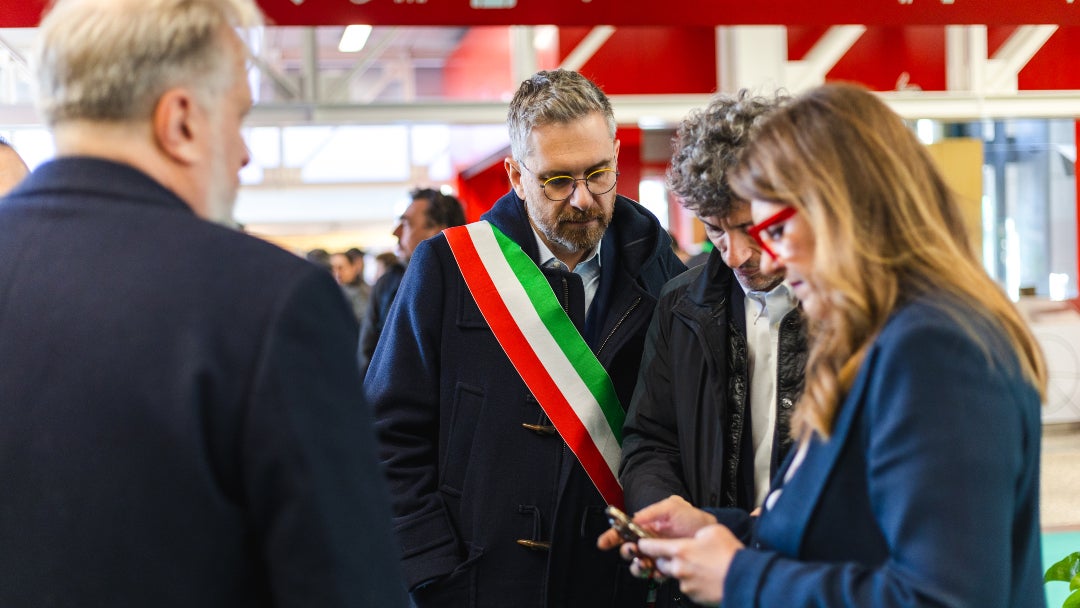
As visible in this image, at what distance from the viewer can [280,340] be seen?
1.13m

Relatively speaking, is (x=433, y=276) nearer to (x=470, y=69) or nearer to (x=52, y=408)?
(x=52, y=408)

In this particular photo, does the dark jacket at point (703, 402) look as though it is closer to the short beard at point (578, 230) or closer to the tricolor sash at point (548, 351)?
the tricolor sash at point (548, 351)

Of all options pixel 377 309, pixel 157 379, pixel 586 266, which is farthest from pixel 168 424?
pixel 377 309

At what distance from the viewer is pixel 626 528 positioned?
65.4 inches

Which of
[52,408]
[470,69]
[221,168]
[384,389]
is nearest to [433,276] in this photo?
[384,389]

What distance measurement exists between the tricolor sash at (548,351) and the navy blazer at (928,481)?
0.89 m

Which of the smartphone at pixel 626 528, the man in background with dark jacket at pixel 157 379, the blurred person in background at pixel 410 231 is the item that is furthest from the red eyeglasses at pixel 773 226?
the blurred person in background at pixel 410 231

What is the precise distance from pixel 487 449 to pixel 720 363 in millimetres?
517

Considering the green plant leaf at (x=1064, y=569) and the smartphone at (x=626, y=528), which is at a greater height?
the smartphone at (x=626, y=528)

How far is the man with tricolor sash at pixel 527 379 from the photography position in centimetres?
223

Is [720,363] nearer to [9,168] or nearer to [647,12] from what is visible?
[647,12]

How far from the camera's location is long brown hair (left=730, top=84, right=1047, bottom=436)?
4.37 ft

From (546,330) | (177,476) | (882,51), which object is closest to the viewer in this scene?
(177,476)

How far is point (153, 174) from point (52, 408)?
0.26 m
